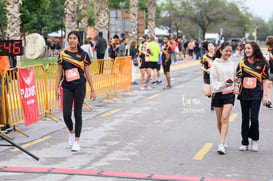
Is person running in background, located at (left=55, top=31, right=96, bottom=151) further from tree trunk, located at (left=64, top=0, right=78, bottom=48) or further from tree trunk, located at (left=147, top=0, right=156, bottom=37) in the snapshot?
tree trunk, located at (left=147, top=0, right=156, bottom=37)

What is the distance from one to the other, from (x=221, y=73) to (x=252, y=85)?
0.55 metres

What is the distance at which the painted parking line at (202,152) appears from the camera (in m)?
7.52

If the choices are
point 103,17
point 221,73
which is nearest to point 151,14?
point 103,17

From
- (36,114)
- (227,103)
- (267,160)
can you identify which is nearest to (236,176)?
(267,160)

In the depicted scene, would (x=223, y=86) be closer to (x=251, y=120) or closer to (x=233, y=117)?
(x=251, y=120)

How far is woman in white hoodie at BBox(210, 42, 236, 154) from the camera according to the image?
773 centimetres

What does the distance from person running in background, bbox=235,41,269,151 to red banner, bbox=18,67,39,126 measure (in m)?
3.90

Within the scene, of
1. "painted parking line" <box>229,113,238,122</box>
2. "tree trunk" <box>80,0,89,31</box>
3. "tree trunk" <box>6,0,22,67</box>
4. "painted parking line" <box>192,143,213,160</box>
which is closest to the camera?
"painted parking line" <box>192,143,213,160</box>

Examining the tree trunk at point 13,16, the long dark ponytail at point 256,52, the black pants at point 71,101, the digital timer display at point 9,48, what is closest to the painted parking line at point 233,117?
the long dark ponytail at point 256,52

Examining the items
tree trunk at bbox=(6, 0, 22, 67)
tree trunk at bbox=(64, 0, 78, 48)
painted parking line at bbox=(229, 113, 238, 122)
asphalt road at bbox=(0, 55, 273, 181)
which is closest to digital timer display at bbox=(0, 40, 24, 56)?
asphalt road at bbox=(0, 55, 273, 181)

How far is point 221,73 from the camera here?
7758mm

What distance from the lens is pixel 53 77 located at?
12047 mm

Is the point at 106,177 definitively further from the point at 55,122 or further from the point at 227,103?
the point at 55,122

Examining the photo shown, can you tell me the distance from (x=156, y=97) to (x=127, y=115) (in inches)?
147
